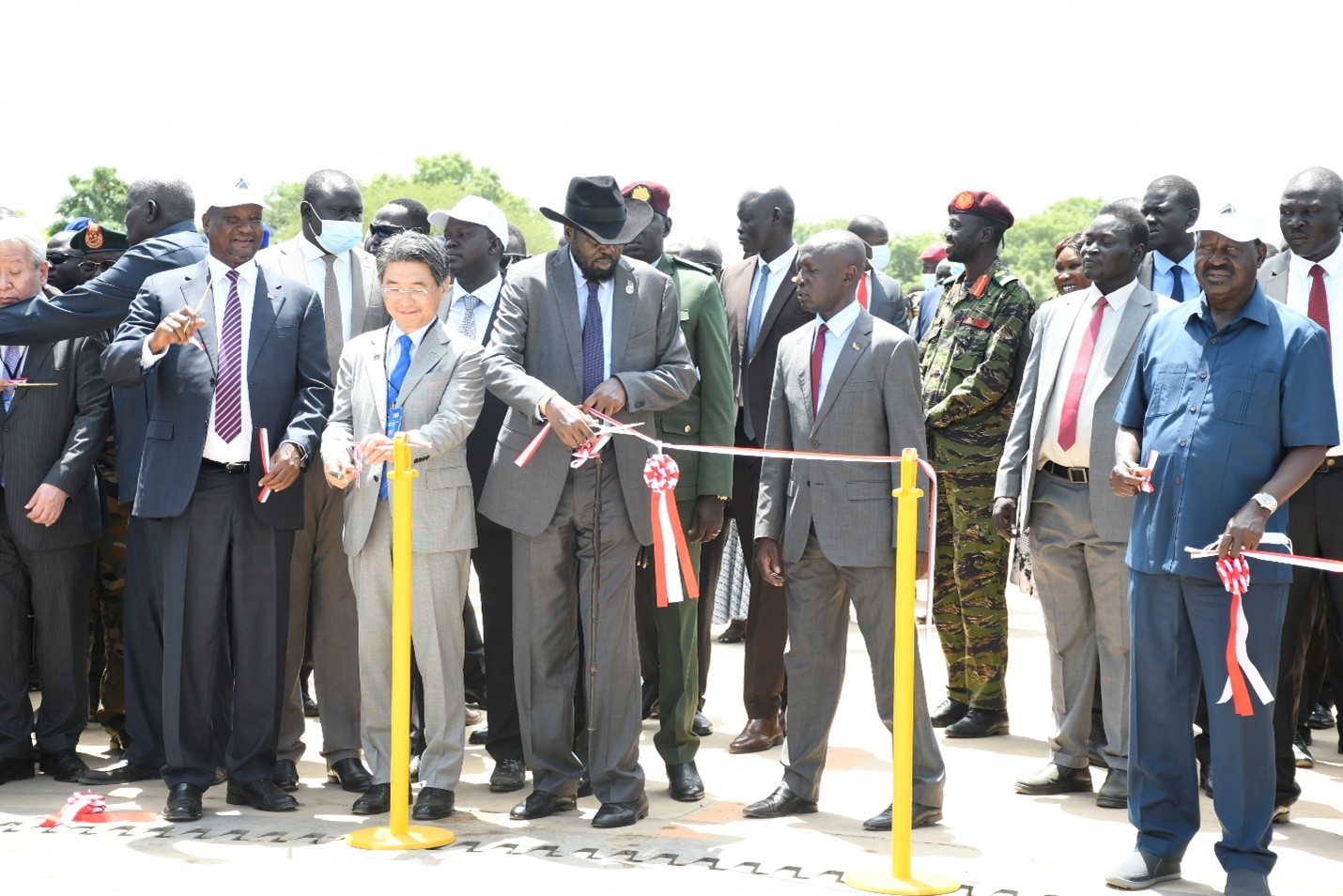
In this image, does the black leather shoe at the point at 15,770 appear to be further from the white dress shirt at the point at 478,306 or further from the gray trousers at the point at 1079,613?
the gray trousers at the point at 1079,613

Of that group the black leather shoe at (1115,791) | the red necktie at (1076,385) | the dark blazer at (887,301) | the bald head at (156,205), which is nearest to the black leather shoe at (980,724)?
the black leather shoe at (1115,791)

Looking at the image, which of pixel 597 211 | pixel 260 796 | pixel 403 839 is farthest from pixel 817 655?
pixel 260 796

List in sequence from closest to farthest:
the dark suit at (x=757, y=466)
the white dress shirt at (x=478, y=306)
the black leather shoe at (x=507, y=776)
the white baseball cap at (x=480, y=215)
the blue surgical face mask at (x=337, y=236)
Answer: the black leather shoe at (x=507, y=776), the blue surgical face mask at (x=337, y=236), the white dress shirt at (x=478, y=306), the dark suit at (x=757, y=466), the white baseball cap at (x=480, y=215)

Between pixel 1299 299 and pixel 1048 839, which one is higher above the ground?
pixel 1299 299

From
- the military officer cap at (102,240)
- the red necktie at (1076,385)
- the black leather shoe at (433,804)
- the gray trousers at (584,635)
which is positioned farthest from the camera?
the military officer cap at (102,240)

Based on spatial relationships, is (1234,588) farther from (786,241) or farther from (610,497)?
(786,241)

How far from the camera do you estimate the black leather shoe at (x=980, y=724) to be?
24.7 ft

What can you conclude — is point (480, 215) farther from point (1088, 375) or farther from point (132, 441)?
point (1088, 375)

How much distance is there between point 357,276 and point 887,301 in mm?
2705

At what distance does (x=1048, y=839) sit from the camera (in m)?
5.68

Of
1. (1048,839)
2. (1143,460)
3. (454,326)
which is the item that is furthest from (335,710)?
(1143,460)

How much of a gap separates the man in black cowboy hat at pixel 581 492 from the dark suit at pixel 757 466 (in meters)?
1.30

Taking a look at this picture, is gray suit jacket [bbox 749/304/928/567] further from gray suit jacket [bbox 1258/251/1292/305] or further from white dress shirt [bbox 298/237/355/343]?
white dress shirt [bbox 298/237/355/343]

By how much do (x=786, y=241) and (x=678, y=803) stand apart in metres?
3.15
